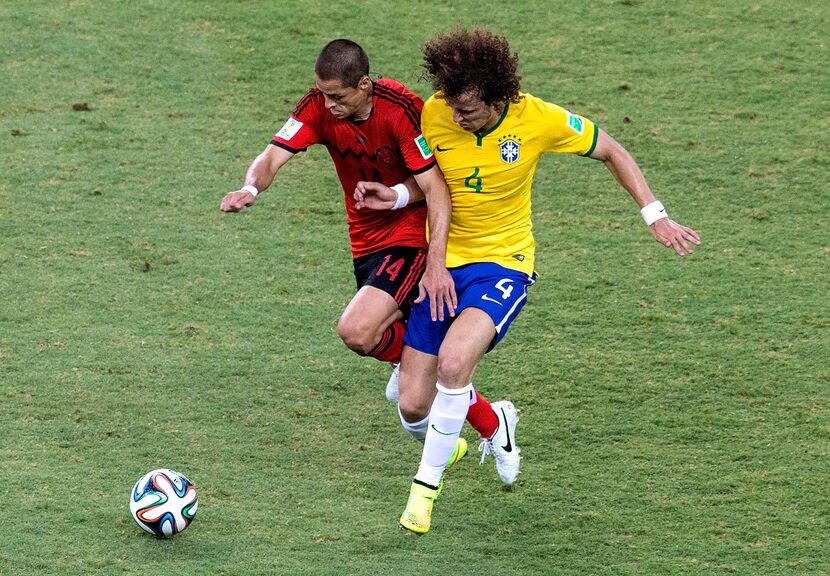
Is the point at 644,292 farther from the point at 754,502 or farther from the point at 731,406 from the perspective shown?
the point at 754,502

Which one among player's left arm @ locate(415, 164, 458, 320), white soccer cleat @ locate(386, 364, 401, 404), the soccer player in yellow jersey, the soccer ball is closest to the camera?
the soccer ball

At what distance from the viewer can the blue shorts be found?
5.75 meters

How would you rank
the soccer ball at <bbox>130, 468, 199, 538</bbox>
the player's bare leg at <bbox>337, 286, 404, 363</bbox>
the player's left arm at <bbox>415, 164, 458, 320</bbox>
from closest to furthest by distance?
the soccer ball at <bbox>130, 468, 199, 538</bbox>
the player's left arm at <bbox>415, 164, 458, 320</bbox>
the player's bare leg at <bbox>337, 286, 404, 363</bbox>

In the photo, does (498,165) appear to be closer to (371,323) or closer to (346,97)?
(346,97)

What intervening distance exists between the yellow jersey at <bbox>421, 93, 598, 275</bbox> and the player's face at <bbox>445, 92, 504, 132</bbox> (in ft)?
0.22

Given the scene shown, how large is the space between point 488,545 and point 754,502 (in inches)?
50.1

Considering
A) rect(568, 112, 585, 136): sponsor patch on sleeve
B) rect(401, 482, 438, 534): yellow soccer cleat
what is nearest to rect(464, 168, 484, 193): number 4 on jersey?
rect(568, 112, 585, 136): sponsor patch on sleeve

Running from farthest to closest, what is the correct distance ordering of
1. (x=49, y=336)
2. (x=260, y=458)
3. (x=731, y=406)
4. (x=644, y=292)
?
(x=644, y=292)
(x=49, y=336)
(x=731, y=406)
(x=260, y=458)

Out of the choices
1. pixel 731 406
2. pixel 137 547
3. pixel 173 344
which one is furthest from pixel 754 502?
pixel 173 344

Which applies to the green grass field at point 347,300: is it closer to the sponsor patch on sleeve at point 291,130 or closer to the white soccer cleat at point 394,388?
the white soccer cleat at point 394,388

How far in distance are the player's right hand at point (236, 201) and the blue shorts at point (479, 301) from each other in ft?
3.11

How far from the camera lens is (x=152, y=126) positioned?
976 cm

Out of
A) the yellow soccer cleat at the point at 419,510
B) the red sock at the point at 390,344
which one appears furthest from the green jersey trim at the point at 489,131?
the yellow soccer cleat at the point at 419,510

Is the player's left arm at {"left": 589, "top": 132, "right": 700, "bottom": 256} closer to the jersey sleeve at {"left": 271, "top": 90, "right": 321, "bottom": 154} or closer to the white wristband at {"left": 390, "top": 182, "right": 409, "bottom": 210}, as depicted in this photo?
the white wristband at {"left": 390, "top": 182, "right": 409, "bottom": 210}
